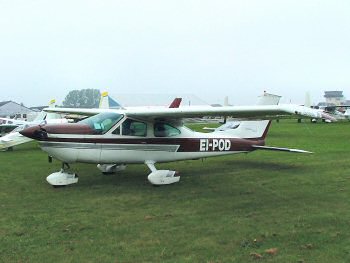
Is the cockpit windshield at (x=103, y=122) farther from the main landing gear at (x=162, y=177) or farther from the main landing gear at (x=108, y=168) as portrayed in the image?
the main landing gear at (x=108, y=168)

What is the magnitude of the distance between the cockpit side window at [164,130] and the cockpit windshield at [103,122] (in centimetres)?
93

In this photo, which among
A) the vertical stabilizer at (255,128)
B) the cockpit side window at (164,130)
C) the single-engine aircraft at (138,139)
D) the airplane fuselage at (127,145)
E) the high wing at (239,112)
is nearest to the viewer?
the high wing at (239,112)

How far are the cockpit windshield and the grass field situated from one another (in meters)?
1.28

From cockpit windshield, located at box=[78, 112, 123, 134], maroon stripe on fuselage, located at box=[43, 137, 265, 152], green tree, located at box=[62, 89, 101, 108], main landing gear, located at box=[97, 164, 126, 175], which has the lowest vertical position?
green tree, located at box=[62, 89, 101, 108]

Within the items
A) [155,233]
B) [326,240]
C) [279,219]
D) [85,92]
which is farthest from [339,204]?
[85,92]

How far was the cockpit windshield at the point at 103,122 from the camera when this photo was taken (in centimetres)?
899

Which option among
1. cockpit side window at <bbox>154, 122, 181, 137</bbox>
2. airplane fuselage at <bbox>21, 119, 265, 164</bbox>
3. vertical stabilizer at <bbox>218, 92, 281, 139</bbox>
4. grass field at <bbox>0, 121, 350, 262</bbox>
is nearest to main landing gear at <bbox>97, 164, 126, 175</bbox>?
grass field at <bbox>0, 121, 350, 262</bbox>

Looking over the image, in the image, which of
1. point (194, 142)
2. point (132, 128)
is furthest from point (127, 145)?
point (194, 142)

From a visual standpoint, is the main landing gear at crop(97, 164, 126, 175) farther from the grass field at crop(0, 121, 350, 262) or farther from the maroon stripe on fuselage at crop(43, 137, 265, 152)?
the maroon stripe on fuselage at crop(43, 137, 265, 152)

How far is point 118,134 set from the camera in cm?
917

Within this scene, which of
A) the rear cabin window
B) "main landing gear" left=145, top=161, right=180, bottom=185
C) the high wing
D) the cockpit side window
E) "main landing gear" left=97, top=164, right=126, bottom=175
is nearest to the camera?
the high wing

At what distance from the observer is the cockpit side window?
9.68m

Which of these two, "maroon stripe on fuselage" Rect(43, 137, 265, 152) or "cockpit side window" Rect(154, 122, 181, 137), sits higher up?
"cockpit side window" Rect(154, 122, 181, 137)

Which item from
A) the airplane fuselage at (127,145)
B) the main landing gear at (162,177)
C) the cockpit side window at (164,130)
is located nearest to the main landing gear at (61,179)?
the airplane fuselage at (127,145)
